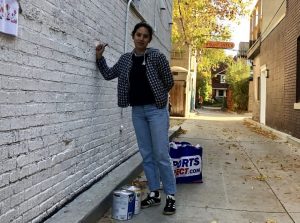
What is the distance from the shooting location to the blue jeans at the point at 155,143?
462cm

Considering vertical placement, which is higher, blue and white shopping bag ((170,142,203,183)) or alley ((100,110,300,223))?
blue and white shopping bag ((170,142,203,183))

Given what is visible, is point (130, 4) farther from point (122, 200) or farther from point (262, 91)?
point (262, 91)

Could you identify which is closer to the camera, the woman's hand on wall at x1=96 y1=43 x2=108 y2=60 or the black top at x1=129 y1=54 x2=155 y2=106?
the black top at x1=129 y1=54 x2=155 y2=106

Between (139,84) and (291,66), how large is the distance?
9.03 metres

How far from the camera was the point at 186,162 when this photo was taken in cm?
593

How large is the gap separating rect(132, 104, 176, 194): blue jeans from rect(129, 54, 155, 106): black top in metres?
0.08

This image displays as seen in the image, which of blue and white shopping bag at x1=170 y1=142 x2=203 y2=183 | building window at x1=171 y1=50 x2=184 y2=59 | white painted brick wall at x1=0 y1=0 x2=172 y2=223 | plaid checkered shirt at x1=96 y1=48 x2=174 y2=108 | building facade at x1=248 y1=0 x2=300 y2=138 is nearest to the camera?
white painted brick wall at x1=0 y1=0 x2=172 y2=223

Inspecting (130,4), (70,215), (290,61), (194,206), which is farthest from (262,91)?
(70,215)

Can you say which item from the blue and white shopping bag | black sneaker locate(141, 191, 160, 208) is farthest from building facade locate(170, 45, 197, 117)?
black sneaker locate(141, 191, 160, 208)

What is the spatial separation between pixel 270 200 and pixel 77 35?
3073 mm

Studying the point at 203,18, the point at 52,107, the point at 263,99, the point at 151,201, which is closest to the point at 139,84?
the point at 52,107

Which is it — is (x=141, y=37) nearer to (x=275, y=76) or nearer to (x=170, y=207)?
(x=170, y=207)

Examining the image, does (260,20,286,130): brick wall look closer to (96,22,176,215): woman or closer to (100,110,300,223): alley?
(100,110,300,223): alley

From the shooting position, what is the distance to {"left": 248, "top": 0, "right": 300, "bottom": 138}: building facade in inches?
475
